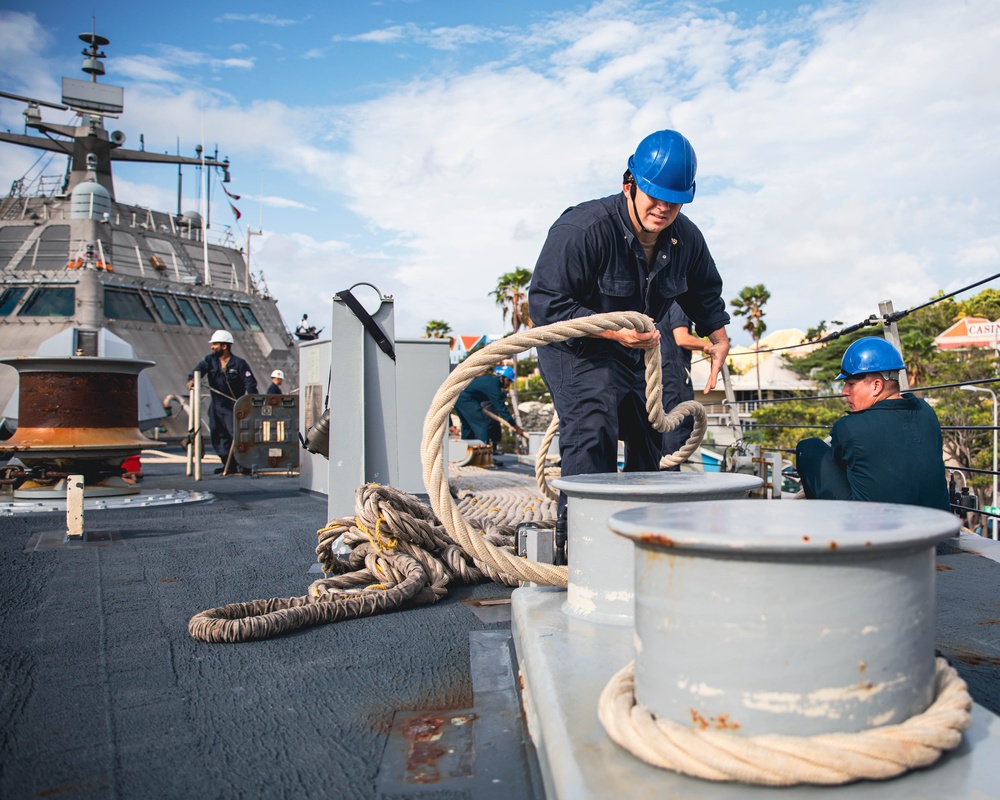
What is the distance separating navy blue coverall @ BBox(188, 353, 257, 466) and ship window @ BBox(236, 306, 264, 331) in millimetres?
11966

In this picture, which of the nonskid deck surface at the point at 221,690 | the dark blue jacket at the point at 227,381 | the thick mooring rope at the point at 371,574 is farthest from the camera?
the dark blue jacket at the point at 227,381

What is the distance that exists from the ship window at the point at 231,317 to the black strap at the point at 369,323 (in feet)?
57.4

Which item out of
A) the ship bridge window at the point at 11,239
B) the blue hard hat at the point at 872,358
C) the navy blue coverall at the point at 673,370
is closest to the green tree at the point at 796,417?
the ship bridge window at the point at 11,239

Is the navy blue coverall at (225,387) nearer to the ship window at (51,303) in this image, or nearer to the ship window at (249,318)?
the ship window at (51,303)

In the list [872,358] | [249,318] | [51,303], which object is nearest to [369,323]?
[872,358]

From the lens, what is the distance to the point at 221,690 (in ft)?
6.64

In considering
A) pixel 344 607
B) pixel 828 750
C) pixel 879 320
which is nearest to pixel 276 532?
pixel 344 607

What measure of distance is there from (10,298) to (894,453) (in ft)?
62.2

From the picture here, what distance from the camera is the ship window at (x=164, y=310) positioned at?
18.8 m

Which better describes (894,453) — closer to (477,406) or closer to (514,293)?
(477,406)

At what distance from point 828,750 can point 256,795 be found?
39.2 inches

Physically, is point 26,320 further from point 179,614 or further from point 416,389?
point 179,614

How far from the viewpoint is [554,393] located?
2.95 meters

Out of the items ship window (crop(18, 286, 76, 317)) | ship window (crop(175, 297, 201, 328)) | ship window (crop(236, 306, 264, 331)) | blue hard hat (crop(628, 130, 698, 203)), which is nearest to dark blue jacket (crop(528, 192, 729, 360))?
blue hard hat (crop(628, 130, 698, 203))
